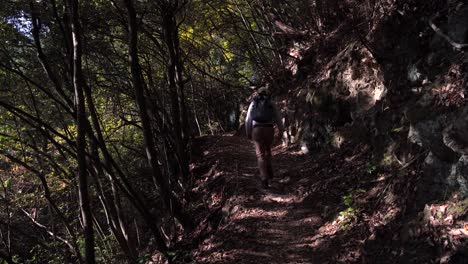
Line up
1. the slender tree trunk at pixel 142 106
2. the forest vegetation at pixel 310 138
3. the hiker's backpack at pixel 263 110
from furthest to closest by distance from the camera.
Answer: the hiker's backpack at pixel 263 110 → the slender tree trunk at pixel 142 106 → the forest vegetation at pixel 310 138

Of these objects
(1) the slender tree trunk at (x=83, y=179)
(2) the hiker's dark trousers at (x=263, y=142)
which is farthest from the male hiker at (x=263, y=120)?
(1) the slender tree trunk at (x=83, y=179)

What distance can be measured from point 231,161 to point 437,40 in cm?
665

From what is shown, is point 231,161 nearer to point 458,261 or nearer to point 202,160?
point 202,160

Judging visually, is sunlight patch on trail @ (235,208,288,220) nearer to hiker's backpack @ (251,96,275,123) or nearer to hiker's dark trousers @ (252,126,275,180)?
hiker's dark trousers @ (252,126,275,180)

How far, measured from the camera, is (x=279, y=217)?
677 cm

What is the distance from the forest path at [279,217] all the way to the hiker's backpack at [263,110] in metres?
1.50

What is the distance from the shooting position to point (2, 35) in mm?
9000

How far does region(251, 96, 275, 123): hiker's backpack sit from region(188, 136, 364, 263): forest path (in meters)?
1.50

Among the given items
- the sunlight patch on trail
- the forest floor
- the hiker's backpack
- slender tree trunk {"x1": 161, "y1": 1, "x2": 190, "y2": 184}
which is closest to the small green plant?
the forest floor

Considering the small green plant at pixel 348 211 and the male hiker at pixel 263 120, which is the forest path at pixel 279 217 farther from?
the male hiker at pixel 263 120

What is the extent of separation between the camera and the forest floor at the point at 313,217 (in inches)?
190

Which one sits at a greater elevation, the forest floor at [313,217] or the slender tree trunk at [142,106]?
the slender tree trunk at [142,106]

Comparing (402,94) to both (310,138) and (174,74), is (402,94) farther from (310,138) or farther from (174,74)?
(174,74)

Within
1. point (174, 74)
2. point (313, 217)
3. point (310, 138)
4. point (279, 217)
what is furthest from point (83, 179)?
point (310, 138)
